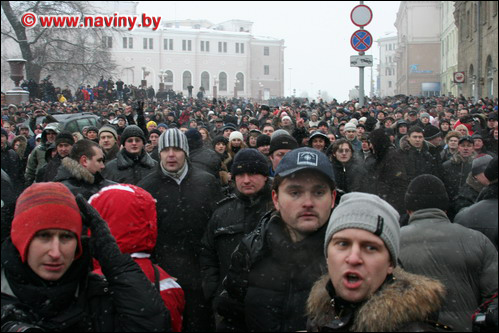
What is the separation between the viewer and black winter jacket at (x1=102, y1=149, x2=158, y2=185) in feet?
19.4

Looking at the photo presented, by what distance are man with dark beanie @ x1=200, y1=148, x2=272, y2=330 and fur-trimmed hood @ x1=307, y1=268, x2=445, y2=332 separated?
1751 mm

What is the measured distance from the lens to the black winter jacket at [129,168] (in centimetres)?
592

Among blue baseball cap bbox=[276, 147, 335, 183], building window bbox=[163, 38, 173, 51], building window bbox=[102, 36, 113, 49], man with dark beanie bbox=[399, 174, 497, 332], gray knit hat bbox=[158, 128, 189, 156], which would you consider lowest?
man with dark beanie bbox=[399, 174, 497, 332]

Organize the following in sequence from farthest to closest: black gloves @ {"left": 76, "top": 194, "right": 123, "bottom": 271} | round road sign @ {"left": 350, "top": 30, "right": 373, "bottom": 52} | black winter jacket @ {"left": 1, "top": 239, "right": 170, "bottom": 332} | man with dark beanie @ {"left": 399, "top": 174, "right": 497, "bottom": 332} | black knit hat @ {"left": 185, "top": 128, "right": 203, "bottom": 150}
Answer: round road sign @ {"left": 350, "top": 30, "right": 373, "bottom": 52}, black knit hat @ {"left": 185, "top": 128, "right": 203, "bottom": 150}, man with dark beanie @ {"left": 399, "top": 174, "right": 497, "bottom": 332}, black gloves @ {"left": 76, "top": 194, "right": 123, "bottom": 271}, black winter jacket @ {"left": 1, "top": 239, "right": 170, "bottom": 332}

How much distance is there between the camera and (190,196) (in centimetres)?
454

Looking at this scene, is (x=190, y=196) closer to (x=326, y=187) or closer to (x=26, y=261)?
(x=326, y=187)

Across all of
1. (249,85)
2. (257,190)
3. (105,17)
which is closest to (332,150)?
(257,190)

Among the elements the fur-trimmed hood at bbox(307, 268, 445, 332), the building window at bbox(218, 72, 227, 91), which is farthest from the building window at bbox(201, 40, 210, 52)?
the fur-trimmed hood at bbox(307, 268, 445, 332)

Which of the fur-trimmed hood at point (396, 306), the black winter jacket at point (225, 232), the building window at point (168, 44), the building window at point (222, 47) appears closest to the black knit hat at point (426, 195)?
the black winter jacket at point (225, 232)

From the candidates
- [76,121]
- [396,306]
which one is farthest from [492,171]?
[76,121]

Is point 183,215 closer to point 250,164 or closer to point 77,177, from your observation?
point 250,164

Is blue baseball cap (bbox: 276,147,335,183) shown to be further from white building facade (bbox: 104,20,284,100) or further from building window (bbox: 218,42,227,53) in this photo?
building window (bbox: 218,42,227,53)

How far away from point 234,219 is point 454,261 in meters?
1.42

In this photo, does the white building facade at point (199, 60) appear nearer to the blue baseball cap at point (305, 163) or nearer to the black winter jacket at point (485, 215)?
the black winter jacket at point (485, 215)
